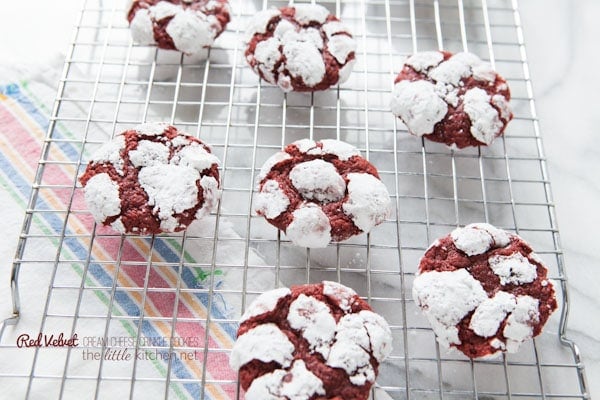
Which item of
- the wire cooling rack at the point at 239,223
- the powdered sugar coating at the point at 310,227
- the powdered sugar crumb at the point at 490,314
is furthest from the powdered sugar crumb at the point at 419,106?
the powdered sugar crumb at the point at 490,314

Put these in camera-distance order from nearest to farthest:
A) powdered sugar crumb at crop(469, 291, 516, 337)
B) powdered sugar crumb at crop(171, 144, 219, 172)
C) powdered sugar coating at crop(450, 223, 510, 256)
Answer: powdered sugar crumb at crop(469, 291, 516, 337)
powdered sugar coating at crop(450, 223, 510, 256)
powdered sugar crumb at crop(171, 144, 219, 172)

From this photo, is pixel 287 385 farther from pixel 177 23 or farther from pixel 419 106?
pixel 177 23

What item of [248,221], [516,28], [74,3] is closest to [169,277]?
[248,221]

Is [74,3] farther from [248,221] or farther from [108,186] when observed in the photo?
[248,221]

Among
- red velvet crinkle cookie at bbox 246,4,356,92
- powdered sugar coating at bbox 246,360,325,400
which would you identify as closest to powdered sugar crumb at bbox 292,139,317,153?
red velvet crinkle cookie at bbox 246,4,356,92

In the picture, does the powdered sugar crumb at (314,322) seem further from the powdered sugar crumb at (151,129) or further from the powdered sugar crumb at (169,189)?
the powdered sugar crumb at (151,129)

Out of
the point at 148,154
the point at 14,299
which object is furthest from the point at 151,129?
the point at 14,299

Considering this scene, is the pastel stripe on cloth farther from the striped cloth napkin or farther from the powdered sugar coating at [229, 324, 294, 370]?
the powdered sugar coating at [229, 324, 294, 370]
